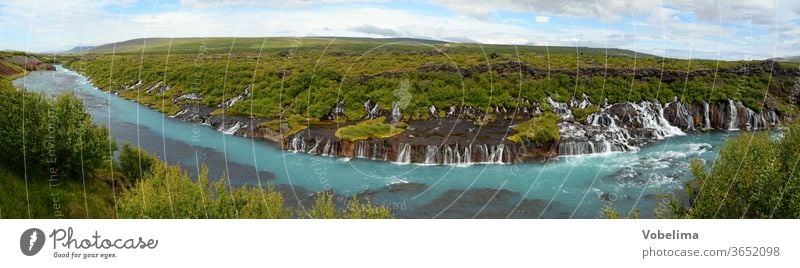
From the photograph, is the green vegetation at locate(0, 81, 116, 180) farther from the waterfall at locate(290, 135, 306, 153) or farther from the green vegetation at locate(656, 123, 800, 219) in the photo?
the green vegetation at locate(656, 123, 800, 219)

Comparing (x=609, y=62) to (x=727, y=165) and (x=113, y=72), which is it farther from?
(x=113, y=72)

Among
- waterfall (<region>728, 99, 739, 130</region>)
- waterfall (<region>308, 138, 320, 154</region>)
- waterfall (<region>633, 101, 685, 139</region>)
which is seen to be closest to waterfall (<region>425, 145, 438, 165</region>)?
waterfall (<region>308, 138, 320, 154</region>)

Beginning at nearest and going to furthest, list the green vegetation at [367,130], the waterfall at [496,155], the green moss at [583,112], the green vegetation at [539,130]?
1. the waterfall at [496,155]
2. the green vegetation at [539,130]
3. the green vegetation at [367,130]
4. the green moss at [583,112]

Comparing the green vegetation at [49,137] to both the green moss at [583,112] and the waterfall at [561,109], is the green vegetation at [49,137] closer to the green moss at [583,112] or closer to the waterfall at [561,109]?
the waterfall at [561,109]

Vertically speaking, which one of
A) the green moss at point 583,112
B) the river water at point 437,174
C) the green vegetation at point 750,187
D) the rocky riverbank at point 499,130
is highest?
the green vegetation at point 750,187

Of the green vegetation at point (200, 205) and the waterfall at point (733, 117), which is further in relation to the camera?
the waterfall at point (733, 117)

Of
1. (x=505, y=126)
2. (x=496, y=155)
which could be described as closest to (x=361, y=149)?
(x=496, y=155)

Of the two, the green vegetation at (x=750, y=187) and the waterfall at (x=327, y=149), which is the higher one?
the green vegetation at (x=750, y=187)

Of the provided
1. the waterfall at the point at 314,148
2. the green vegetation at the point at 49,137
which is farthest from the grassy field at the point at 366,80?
the green vegetation at the point at 49,137
